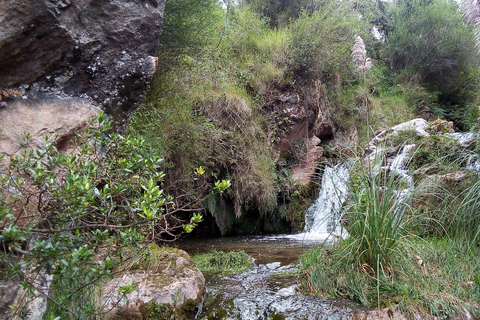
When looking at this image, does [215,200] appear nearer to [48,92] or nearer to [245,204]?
[245,204]

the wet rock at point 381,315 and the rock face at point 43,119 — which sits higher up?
the rock face at point 43,119

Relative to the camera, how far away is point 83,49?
2410 millimetres

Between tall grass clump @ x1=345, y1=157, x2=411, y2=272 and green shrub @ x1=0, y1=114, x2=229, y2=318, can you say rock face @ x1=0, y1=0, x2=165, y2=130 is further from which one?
tall grass clump @ x1=345, y1=157, x2=411, y2=272

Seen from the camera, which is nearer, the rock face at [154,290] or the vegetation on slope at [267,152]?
the vegetation on slope at [267,152]

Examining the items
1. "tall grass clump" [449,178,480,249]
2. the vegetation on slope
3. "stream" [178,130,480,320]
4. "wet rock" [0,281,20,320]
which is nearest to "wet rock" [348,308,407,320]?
"stream" [178,130,480,320]

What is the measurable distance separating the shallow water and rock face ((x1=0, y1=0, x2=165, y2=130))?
192cm

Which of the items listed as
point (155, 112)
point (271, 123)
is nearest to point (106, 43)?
point (155, 112)

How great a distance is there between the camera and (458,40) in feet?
40.9

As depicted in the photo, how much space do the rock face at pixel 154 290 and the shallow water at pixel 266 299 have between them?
21 cm

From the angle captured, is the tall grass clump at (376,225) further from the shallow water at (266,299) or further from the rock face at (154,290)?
the rock face at (154,290)

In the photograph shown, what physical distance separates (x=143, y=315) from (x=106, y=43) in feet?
7.21

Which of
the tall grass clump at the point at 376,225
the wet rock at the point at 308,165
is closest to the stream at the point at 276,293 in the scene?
the tall grass clump at the point at 376,225

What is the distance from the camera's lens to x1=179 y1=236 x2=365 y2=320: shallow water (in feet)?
9.20

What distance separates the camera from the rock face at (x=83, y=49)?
2092mm
